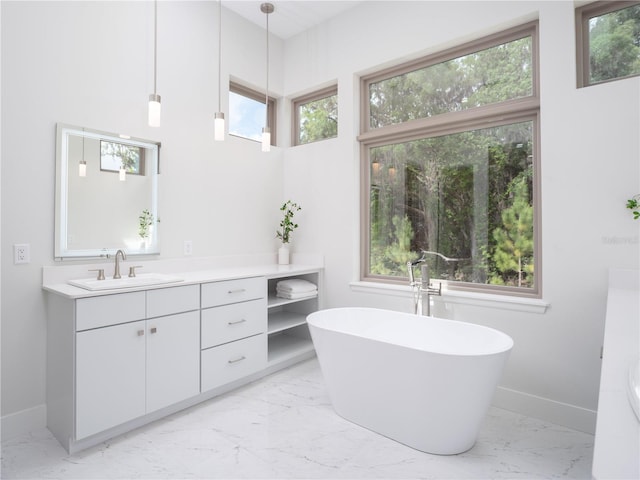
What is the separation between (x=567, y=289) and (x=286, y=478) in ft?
6.13

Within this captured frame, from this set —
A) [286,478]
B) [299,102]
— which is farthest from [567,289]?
[299,102]

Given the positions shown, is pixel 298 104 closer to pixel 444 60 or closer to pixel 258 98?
pixel 258 98

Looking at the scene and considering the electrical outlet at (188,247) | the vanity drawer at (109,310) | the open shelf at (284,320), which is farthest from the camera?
the open shelf at (284,320)

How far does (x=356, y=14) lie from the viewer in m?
3.18

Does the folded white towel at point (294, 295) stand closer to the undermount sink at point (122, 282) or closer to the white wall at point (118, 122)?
the white wall at point (118, 122)

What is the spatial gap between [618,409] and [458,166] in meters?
2.21

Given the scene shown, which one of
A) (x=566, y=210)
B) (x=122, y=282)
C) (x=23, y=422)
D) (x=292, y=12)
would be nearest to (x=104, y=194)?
(x=122, y=282)

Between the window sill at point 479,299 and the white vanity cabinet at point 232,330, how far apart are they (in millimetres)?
959

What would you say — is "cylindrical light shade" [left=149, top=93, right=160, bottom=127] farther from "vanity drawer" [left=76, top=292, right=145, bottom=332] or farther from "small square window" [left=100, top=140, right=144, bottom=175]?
"vanity drawer" [left=76, top=292, right=145, bottom=332]

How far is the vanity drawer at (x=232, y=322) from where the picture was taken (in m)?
2.46

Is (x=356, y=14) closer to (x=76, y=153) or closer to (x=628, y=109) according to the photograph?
(x=628, y=109)

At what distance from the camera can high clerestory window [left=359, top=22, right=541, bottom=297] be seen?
2.45 metres

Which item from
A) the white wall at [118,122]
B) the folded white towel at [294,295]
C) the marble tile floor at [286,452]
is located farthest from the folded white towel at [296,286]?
the marble tile floor at [286,452]

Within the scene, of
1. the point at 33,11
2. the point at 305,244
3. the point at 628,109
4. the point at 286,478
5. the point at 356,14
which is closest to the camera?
the point at 286,478
